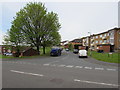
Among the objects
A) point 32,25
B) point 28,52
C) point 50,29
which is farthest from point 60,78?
point 28,52

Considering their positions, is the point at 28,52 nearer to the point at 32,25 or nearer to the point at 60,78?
the point at 32,25

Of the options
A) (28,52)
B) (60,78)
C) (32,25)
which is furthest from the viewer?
(28,52)

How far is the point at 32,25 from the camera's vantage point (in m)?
25.9

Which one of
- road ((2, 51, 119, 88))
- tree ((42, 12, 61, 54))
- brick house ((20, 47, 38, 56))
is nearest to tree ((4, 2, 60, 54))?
tree ((42, 12, 61, 54))

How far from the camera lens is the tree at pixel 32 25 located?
24047mm

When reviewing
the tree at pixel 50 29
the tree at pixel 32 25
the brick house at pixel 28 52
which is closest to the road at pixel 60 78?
the tree at pixel 32 25

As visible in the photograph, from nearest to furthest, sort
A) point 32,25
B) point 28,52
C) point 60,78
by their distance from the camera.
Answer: point 60,78, point 32,25, point 28,52

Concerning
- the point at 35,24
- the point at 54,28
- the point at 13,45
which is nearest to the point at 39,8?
the point at 35,24

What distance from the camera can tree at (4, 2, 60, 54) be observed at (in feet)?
78.9

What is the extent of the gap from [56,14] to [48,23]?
4.81 m

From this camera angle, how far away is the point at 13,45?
2597cm

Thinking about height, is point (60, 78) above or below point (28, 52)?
above

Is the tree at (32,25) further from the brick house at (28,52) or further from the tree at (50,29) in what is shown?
the brick house at (28,52)

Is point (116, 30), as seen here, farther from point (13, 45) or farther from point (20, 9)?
point (13, 45)
